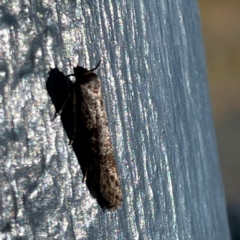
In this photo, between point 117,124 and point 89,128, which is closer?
point 117,124

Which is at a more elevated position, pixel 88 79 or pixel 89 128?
pixel 88 79

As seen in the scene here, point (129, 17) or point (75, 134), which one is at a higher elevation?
point (129, 17)

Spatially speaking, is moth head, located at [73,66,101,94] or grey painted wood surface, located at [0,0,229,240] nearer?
grey painted wood surface, located at [0,0,229,240]

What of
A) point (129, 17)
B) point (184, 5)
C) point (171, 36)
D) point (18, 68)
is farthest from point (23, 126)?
point (184, 5)

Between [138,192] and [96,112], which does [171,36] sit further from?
[138,192]

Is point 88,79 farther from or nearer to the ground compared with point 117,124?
farther from the ground
